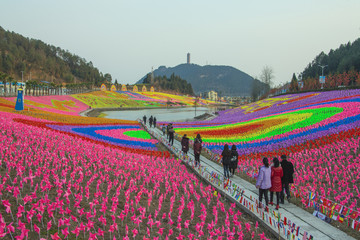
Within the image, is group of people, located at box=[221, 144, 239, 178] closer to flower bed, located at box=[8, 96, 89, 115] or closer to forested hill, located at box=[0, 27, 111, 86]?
flower bed, located at box=[8, 96, 89, 115]

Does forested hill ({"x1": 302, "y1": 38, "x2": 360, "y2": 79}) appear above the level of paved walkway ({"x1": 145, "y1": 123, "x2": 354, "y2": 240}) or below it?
above

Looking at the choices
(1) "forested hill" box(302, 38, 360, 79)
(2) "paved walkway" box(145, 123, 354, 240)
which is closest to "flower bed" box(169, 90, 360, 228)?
(2) "paved walkway" box(145, 123, 354, 240)

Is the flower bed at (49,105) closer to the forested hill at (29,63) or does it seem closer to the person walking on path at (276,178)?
the person walking on path at (276,178)

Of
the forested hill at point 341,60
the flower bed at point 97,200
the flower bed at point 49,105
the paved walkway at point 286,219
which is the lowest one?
the paved walkway at point 286,219

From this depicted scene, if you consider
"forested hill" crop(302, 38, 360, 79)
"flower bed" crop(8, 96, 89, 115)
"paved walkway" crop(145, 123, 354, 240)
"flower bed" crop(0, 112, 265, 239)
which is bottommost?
"paved walkway" crop(145, 123, 354, 240)

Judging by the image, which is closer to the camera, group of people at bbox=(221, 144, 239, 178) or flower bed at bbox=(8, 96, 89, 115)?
group of people at bbox=(221, 144, 239, 178)

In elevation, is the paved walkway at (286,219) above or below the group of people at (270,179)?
below

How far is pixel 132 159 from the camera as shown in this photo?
1588 centimetres

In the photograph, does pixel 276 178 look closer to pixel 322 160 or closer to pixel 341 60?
pixel 322 160

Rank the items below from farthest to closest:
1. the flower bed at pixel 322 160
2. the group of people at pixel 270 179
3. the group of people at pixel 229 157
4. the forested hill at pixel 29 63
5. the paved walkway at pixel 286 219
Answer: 1. the forested hill at pixel 29 63
2. the group of people at pixel 229 157
3. the flower bed at pixel 322 160
4. the group of people at pixel 270 179
5. the paved walkway at pixel 286 219

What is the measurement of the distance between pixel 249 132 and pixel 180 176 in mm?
17725

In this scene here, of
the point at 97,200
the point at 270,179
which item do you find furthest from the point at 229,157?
the point at 97,200

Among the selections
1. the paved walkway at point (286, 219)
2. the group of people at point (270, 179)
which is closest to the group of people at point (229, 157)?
the paved walkway at point (286, 219)

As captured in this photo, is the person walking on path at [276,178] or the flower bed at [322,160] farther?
the flower bed at [322,160]
